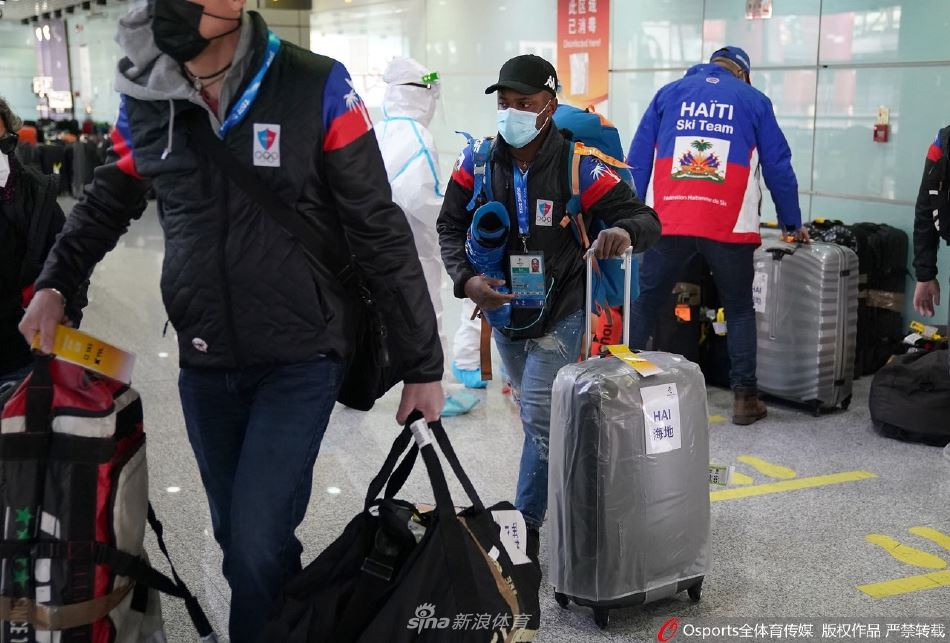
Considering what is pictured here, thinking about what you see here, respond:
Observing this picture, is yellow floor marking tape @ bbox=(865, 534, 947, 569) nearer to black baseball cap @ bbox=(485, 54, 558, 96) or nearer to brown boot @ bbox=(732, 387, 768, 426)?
brown boot @ bbox=(732, 387, 768, 426)

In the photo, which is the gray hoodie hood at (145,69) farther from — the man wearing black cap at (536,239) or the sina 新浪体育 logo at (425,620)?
the man wearing black cap at (536,239)

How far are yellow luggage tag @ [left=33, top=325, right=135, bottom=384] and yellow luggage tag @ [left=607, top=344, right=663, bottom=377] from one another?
1.29m

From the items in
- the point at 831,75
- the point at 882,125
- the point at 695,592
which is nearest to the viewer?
the point at 695,592

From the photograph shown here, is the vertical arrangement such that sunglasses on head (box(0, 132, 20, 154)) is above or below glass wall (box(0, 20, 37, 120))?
below

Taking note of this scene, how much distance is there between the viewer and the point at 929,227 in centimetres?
437

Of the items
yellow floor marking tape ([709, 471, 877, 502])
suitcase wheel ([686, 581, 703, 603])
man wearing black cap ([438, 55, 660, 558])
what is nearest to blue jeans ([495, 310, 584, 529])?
man wearing black cap ([438, 55, 660, 558])

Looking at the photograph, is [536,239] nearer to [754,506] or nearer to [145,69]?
[145,69]

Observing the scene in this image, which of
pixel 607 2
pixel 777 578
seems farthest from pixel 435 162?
pixel 607 2

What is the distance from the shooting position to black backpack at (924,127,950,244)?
424cm

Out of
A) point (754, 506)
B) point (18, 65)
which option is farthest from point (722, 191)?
point (18, 65)

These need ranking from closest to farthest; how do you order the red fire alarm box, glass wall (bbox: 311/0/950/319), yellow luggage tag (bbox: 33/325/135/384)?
yellow luggage tag (bbox: 33/325/135/384)
glass wall (bbox: 311/0/950/319)
the red fire alarm box

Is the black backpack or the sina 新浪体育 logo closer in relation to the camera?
the sina 新浪体育 logo

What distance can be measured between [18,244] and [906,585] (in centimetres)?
276

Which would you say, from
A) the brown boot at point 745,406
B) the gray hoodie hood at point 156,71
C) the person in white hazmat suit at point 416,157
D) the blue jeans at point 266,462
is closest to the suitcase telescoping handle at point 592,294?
the blue jeans at point 266,462
